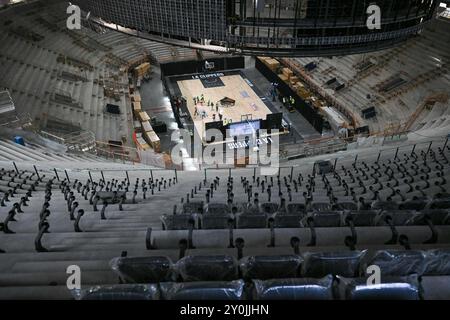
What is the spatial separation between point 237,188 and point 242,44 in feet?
20.6

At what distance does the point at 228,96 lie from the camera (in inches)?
1148

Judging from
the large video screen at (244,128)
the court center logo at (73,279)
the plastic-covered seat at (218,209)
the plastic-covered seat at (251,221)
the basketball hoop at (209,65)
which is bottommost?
the court center logo at (73,279)

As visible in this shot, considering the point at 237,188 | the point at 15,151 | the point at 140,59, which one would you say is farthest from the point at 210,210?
the point at 140,59

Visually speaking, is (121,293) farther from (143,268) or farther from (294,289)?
(294,289)

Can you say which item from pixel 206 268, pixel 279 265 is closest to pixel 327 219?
pixel 279 265

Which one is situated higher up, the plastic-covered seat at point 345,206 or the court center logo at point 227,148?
the court center logo at point 227,148

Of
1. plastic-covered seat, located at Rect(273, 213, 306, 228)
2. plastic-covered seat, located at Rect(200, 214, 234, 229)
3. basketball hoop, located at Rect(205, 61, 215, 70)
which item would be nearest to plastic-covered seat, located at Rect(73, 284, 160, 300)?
plastic-covered seat, located at Rect(200, 214, 234, 229)

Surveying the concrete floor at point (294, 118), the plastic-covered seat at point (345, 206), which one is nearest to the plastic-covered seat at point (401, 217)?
the plastic-covered seat at point (345, 206)

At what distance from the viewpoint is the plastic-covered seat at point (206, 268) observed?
3.44 m

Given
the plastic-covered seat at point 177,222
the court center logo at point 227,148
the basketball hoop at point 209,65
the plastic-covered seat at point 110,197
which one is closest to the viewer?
the plastic-covered seat at point 177,222

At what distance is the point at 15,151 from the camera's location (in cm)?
1376

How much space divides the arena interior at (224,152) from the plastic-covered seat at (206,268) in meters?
0.02

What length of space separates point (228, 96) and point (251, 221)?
24.8 meters

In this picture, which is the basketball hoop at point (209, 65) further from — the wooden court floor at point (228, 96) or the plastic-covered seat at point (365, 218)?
the plastic-covered seat at point (365, 218)
